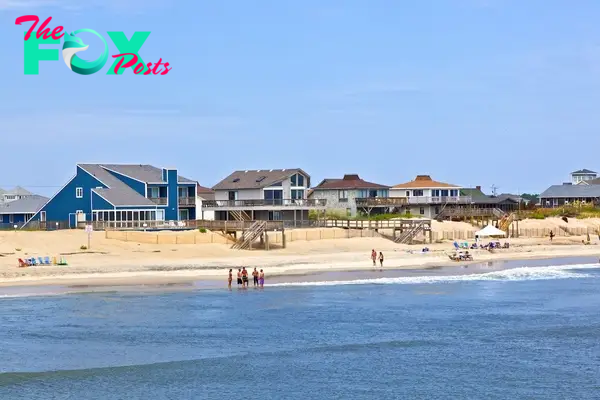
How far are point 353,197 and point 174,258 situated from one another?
4346 cm

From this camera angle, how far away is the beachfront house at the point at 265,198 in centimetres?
9000

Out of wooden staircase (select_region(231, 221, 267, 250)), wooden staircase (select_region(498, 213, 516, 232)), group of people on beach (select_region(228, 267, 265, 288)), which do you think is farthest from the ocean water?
wooden staircase (select_region(498, 213, 516, 232))

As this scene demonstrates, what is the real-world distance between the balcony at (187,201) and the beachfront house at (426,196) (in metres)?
29.4

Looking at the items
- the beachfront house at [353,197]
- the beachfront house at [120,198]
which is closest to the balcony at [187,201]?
the beachfront house at [120,198]

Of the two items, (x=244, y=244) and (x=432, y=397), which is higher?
(x=244, y=244)

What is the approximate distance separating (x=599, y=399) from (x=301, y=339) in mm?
12898

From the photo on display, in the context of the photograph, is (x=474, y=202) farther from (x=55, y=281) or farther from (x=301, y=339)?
(x=301, y=339)

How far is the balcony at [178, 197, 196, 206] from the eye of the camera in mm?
85375

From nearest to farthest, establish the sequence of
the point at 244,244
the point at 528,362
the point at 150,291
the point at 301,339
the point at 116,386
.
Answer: the point at 116,386 → the point at 528,362 → the point at 301,339 → the point at 150,291 → the point at 244,244

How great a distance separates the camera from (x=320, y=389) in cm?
3106

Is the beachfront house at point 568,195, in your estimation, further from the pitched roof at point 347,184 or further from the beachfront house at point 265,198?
the beachfront house at point 265,198

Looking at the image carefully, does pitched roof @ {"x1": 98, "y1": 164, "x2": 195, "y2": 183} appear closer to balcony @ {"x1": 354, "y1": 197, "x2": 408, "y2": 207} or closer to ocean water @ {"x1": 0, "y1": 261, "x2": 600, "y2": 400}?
balcony @ {"x1": 354, "y1": 197, "x2": 408, "y2": 207}

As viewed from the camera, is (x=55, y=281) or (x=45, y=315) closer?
(x=45, y=315)

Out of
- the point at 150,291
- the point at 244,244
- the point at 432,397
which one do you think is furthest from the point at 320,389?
the point at 244,244
